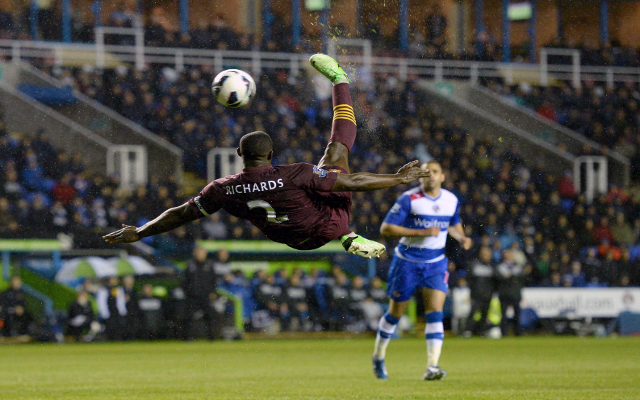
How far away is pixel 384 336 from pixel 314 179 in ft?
11.0

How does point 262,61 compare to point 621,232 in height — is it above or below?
above

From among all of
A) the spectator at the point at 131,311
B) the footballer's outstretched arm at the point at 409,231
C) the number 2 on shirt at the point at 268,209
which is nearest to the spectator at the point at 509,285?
the spectator at the point at 131,311

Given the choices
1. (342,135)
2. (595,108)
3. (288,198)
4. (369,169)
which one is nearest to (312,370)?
(342,135)

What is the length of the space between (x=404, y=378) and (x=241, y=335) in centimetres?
920

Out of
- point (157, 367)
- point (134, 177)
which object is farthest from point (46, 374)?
point (134, 177)

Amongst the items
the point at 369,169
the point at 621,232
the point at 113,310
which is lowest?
the point at 113,310

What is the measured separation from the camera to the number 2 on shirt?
786 centimetres

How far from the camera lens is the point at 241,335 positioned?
63.4 feet

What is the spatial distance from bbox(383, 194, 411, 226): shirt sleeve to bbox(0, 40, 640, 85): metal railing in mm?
12479

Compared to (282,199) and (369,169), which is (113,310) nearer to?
(369,169)

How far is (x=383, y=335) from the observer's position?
34.8 ft

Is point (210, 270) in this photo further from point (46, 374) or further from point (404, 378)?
point (404, 378)

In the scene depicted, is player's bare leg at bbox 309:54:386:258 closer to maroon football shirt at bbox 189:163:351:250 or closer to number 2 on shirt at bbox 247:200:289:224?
maroon football shirt at bbox 189:163:351:250

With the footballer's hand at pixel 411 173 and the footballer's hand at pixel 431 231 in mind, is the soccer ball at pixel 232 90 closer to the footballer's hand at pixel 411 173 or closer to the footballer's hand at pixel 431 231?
the footballer's hand at pixel 411 173
